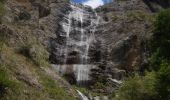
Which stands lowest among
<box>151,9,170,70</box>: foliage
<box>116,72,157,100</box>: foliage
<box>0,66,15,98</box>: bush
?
<box>116,72,157,100</box>: foliage

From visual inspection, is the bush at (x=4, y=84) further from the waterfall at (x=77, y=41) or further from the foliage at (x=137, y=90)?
the waterfall at (x=77, y=41)

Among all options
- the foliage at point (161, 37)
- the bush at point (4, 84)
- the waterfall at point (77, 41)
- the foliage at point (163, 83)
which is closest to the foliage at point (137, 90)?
the foliage at point (163, 83)

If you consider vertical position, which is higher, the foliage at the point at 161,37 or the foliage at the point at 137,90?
the foliage at the point at 161,37

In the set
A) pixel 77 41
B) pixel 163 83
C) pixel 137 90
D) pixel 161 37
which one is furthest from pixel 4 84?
pixel 77 41

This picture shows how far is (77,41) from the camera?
48.8m

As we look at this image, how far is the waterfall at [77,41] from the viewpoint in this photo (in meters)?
44.3

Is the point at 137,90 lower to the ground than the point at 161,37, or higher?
lower

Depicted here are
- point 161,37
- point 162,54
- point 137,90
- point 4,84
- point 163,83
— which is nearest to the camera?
point 4,84

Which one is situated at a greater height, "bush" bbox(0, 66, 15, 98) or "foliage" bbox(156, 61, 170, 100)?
"bush" bbox(0, 66, 15, 98)

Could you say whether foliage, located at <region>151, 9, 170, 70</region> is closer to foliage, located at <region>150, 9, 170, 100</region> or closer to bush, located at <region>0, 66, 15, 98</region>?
foliage, located at <region>150, 9, 170, 100</region>

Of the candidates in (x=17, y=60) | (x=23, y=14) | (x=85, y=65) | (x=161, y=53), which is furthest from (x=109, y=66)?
(x=17, y=60)

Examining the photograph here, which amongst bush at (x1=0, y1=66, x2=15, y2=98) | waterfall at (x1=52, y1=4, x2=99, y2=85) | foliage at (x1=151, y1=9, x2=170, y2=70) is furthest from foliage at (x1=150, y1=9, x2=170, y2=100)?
bush at (x1=0, y1=66, x2=15, y2=98)

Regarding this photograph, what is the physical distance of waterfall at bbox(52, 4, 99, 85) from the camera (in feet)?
145

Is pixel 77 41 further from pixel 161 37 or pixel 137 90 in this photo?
pixel 137 90
